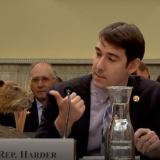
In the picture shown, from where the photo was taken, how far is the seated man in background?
11.8 feet

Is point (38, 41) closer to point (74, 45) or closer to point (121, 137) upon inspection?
point (74, 45)

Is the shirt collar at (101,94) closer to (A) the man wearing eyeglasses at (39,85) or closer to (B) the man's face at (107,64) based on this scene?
(B) the man's face at (107,64)

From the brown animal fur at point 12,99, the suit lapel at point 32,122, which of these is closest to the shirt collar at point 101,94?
the brown animal fur at point 12,99

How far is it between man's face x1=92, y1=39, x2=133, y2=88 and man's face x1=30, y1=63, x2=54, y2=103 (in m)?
1.84

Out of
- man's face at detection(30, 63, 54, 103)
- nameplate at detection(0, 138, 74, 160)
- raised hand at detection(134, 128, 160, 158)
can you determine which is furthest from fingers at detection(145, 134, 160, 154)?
man's face at detection(30, 63, 54, 103)

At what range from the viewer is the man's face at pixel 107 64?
204 cm

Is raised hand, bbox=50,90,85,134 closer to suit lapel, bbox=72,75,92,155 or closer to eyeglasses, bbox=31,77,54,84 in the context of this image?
suit lapel, bbox=72,75,92,155

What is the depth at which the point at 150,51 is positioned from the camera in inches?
243

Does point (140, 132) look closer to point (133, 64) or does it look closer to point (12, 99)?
point (133, 64)

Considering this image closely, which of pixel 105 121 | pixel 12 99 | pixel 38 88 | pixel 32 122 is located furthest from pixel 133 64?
pixel 38 88

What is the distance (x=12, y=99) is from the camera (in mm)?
2598

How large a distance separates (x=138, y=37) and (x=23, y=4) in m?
4.26

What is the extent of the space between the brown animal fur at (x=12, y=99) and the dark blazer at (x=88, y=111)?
14.1 inches

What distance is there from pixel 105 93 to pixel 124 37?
327mm
